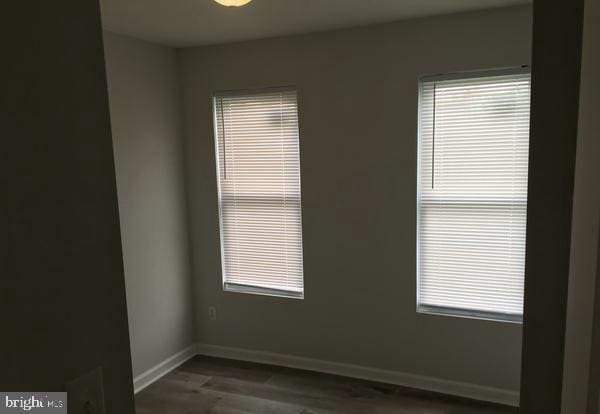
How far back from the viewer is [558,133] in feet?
2.98

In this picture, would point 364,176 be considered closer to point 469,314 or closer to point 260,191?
point 260,191

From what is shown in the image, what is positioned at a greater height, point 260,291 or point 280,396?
point 260,291

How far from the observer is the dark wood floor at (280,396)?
3184 millimetres

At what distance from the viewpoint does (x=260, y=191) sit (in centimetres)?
386

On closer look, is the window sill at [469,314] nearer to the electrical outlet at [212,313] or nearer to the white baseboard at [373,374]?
the white baseboard at [373,374]

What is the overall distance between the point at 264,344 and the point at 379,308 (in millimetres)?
1144

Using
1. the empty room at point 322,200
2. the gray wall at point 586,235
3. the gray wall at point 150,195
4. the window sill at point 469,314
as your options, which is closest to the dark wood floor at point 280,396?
the empty room at point 322,200

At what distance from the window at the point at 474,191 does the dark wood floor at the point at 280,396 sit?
2.22 ft

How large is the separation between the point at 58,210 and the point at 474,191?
2.87 meters

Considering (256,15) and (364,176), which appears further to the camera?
(364,176)

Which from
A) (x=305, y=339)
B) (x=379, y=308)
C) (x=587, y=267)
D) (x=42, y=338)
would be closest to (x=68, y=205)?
(x=42, y=338)

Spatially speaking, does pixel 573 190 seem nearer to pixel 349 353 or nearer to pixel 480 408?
pixel 480 408

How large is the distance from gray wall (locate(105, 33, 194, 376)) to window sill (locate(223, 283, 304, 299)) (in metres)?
0.42

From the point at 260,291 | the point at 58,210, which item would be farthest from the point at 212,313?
the point at 58,210
